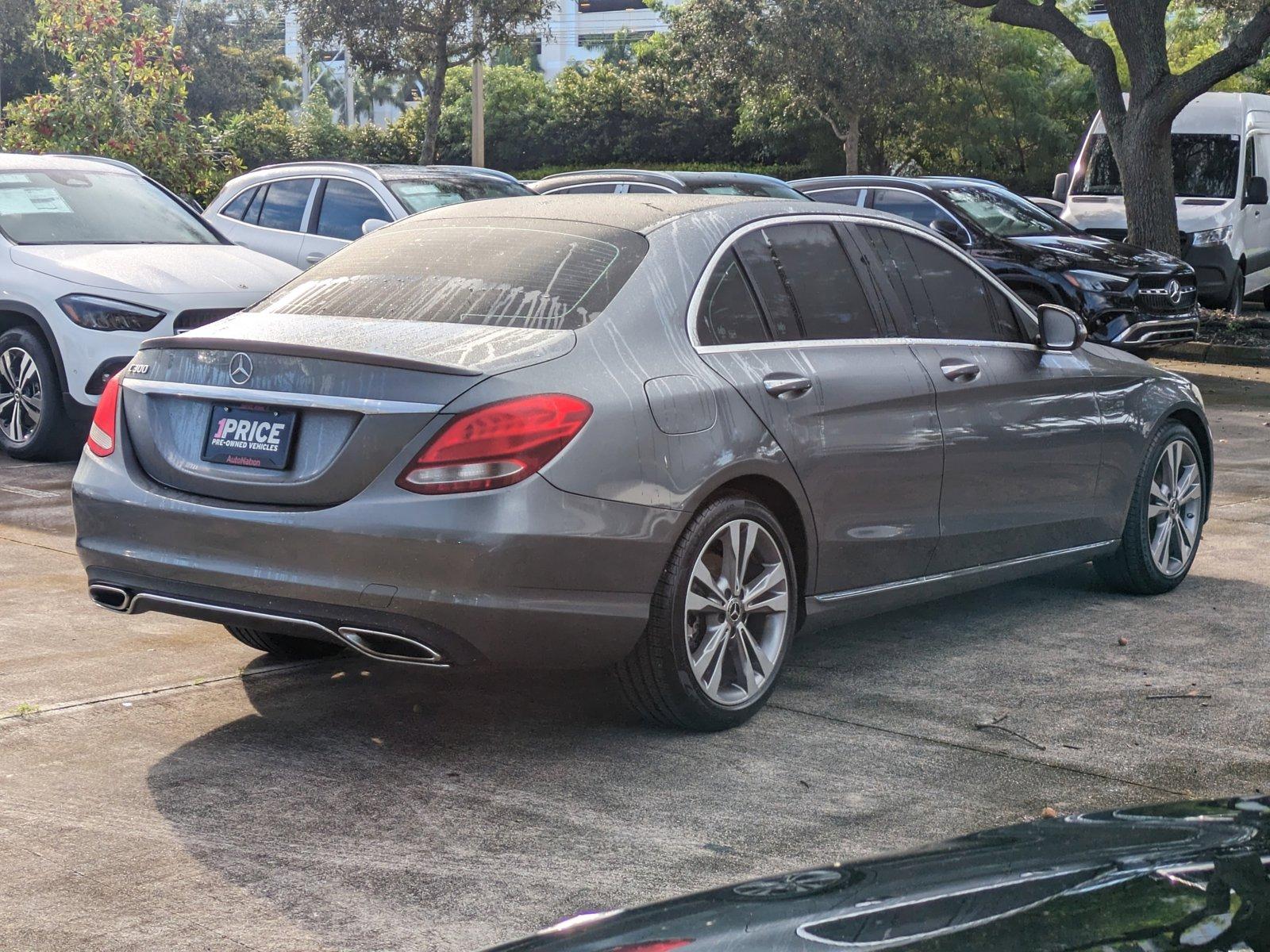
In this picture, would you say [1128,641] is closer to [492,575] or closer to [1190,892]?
[492,575]

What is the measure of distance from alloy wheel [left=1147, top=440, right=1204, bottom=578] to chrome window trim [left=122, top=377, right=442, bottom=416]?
3636 mm

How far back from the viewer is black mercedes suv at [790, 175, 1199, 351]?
15.1 metres

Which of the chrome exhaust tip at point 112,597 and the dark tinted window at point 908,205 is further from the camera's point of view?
the dark tinted window at point 908,205

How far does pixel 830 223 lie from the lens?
18.5 feet

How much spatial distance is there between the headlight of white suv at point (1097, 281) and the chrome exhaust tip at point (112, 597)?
11.8 m

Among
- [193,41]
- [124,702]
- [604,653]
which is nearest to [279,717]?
[124,702]

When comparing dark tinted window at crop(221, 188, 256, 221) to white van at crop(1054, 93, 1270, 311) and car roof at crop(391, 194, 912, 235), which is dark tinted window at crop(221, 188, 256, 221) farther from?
white van at crop(1054, 93, 1270, 311)

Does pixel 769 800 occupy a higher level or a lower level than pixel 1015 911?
lower

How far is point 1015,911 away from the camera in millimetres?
1979

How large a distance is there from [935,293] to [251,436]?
2.58 metres

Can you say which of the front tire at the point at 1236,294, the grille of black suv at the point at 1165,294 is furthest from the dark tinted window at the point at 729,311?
the front tire at the point at 1236,294

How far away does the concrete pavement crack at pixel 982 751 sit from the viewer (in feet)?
14.8

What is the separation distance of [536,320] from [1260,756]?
2.39 meters

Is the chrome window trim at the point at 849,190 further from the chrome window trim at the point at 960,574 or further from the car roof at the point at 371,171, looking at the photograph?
the chrome window trim at the point at 960,574
